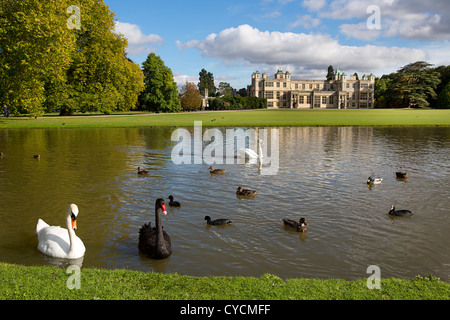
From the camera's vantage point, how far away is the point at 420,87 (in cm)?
9500

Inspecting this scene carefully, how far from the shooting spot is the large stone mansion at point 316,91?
413 ft

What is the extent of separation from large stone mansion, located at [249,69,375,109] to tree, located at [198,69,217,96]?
27010mm

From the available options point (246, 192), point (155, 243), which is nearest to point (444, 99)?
point (246, 192)

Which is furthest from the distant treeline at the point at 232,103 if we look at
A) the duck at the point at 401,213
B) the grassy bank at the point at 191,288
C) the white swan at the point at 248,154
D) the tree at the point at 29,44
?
the grassy bank at the point at 191,288

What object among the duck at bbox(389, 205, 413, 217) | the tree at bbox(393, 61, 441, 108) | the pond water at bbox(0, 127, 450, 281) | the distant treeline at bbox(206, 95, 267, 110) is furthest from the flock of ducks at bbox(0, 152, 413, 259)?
the tree at bbox(393, 61, 441, 108)

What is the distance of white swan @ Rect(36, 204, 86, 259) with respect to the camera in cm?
679

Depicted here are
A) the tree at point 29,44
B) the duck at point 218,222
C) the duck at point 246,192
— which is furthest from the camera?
the tree at point 29,44

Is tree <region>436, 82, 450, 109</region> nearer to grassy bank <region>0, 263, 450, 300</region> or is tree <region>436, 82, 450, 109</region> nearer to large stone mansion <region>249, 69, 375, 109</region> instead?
large stone mansion <region>249, 69, 375, 109</region>

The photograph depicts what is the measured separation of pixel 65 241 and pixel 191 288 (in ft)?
10.7

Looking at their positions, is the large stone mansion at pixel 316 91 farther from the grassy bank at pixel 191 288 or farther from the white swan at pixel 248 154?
the grassy bank at pixel 191 288

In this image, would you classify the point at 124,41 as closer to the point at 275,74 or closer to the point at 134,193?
the point at 134,193

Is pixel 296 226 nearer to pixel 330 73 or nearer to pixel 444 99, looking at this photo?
pixel 444 99

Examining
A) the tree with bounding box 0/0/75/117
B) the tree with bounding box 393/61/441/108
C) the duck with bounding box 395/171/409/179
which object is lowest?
the duck with bounding box 395/171/409/179
